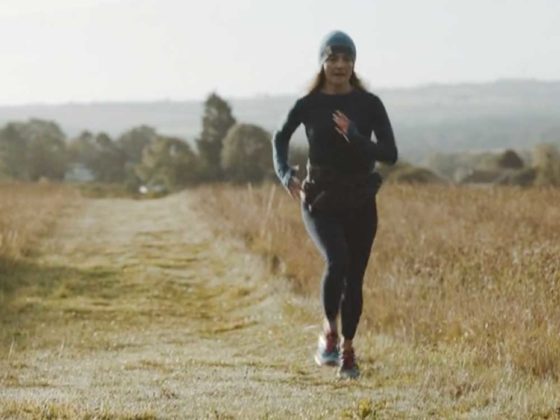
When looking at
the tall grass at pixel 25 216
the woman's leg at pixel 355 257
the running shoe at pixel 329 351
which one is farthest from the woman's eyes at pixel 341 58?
the tall grass at pixel 25 216

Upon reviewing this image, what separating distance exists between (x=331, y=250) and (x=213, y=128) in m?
40.8

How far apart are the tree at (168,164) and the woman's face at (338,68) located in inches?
1320

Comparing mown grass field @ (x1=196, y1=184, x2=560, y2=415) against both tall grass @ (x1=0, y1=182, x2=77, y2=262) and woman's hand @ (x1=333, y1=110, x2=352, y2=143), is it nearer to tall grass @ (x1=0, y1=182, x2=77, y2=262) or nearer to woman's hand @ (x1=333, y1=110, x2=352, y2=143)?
woman's hand @ (x1=333, y1=110, x2=352, y2=143)

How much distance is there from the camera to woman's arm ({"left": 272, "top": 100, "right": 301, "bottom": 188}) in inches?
217

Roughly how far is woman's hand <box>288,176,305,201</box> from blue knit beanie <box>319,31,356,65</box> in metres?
0.70

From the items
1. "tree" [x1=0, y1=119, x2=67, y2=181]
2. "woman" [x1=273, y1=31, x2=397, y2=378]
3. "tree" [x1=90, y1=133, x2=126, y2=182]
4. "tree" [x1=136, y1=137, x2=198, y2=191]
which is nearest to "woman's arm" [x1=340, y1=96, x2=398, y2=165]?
"woman" [x1=273, y1=31, x2=397, y2=378]

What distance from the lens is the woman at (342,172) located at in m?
5.35

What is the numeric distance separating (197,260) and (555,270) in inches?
257

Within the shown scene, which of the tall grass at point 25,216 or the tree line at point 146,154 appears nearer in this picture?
the tall grass at point 25,216

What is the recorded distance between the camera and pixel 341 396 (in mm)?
4801

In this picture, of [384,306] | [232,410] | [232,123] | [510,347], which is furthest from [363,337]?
[232,123]

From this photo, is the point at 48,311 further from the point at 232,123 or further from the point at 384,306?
the point at 232,123

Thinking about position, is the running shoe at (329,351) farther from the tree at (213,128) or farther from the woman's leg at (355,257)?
the tree at (213,128)

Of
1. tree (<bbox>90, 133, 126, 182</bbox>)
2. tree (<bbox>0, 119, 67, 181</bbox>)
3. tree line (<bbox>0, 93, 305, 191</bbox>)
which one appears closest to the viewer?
tree line (<bbox>0, 93, 305, 191</bbox>)
